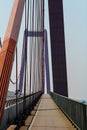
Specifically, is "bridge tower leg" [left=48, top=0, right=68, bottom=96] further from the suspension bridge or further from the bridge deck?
the bridge deck

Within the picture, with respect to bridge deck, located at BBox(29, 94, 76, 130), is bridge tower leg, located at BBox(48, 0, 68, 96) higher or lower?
higher

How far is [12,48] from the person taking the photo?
7.99 metres

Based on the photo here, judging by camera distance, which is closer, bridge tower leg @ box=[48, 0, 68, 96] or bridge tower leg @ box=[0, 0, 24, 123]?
bridge tower leg @ box=[0, 0, 24, 123]

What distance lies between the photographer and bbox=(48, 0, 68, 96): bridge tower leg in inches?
1586

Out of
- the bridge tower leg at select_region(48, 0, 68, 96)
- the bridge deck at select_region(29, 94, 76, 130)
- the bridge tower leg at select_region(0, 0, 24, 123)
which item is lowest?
the bridge deck at select_region(29, 94, 76, 130)

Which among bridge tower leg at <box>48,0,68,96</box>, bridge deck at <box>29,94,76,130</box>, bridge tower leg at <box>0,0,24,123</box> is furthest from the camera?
bridge tower leg at <box>48,0,68,96</box>

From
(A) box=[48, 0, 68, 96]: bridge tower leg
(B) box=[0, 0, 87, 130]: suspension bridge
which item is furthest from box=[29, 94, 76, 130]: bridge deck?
(A) box=[48, 0, 68, 96]: bridge tower leg

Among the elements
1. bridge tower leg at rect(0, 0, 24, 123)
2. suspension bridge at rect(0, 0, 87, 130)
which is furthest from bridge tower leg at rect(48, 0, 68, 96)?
bridge tower leg at rect(0, 0, 24, 123)

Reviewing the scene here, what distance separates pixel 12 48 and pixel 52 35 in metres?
33.9

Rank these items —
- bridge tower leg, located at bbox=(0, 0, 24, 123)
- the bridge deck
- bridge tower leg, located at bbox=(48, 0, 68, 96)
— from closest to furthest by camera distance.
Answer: bridge tower leg, located at bbox=(0, 0, 24, 123) < the bridge deck < bridge tower leg, located at bbox=(48, 0, 68, 96)

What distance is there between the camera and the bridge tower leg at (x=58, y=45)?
40.3 meters

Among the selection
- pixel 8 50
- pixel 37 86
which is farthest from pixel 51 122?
pixel 37 86

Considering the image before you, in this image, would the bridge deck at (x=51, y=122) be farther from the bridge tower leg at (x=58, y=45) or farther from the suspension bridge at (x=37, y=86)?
the bridge tower leg at (x=58, y=45)

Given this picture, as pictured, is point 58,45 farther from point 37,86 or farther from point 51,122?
point 51,122
